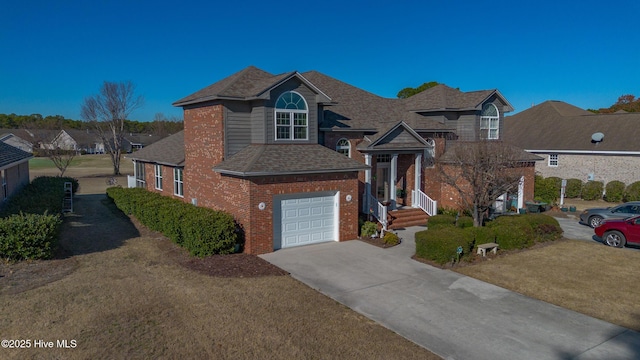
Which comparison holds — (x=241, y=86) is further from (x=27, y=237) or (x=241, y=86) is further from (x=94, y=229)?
(x=27, y=237)

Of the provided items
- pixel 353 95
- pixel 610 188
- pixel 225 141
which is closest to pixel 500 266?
pixel 225 141

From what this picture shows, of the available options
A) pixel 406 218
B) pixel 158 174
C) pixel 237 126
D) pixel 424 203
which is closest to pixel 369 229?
pixel 406 218

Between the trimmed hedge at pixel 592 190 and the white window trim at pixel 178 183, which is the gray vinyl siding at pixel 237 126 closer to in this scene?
the white window trim at pixel 178 183

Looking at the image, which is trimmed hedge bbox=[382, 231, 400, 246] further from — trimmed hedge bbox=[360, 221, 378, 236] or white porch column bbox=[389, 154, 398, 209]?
white porch column bbox=[389, 154, 398, 209]

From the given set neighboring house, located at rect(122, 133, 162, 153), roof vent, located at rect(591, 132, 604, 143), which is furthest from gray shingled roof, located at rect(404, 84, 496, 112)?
neighboring house, located at rect(122, 133, 162, 153)

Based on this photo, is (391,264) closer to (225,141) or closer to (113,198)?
(225,141)

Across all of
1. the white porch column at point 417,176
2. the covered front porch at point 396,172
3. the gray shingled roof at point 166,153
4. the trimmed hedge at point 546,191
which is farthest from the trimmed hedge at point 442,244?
the trimmed hedge at point 546,191
